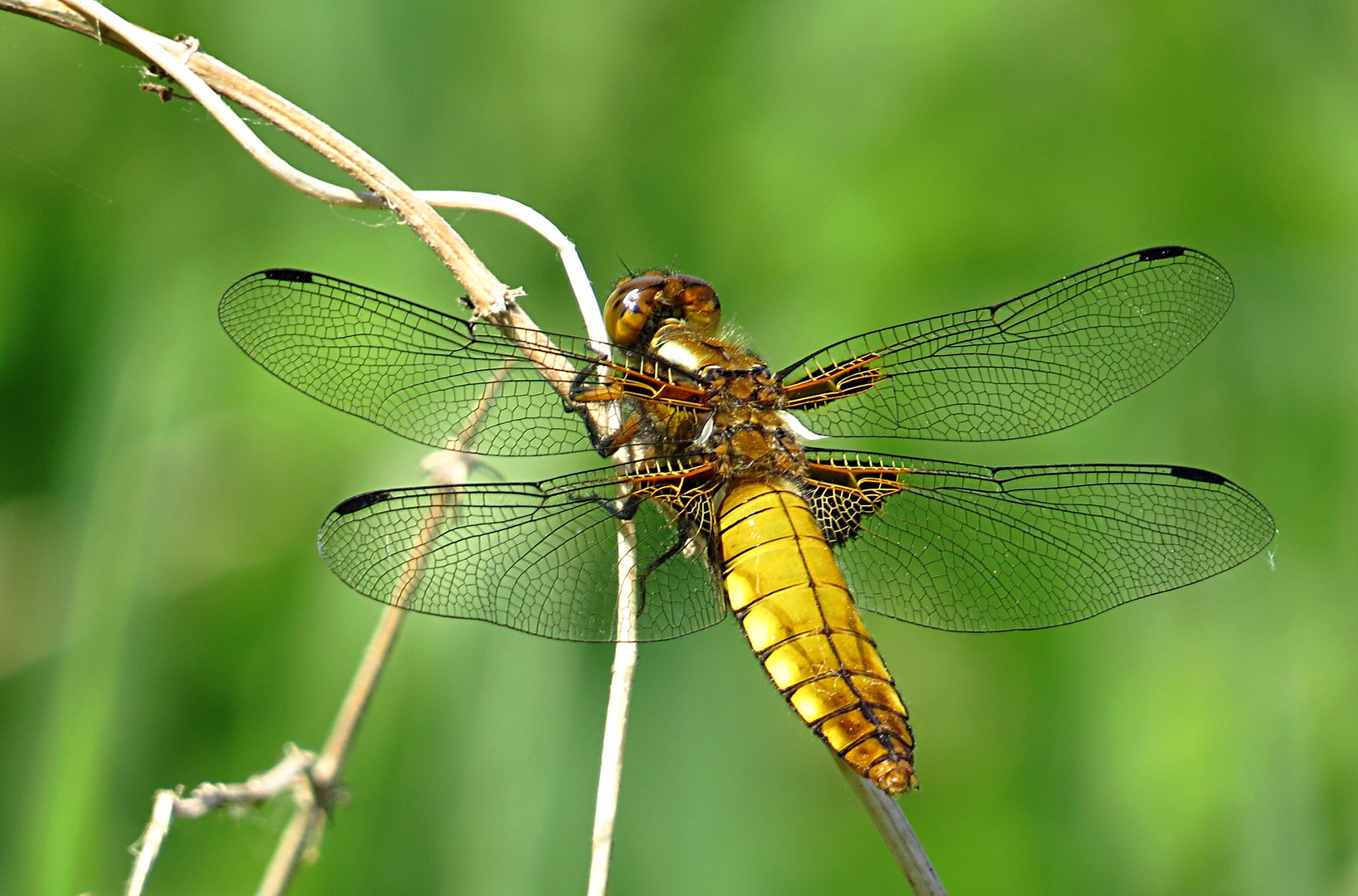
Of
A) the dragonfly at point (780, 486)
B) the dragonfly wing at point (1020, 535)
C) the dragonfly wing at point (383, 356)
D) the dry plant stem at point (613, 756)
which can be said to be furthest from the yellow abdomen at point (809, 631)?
the dragonfly wing at point (383, 356)

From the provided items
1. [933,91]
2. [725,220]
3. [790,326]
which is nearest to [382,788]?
[790,326]

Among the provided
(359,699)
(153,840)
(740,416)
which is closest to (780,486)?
(740,416)

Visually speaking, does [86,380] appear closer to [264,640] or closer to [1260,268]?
[264,640]

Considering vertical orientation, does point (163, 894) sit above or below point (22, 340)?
below

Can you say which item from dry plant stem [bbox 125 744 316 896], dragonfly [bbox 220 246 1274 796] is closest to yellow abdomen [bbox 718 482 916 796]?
dragonfly [bbox 220 246 1274 796]

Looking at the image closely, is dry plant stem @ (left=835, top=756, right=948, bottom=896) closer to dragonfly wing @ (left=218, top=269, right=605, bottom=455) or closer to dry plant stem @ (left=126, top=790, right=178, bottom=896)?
dragonfly wing @ (left=218, top=269, right=605, bottom=455)

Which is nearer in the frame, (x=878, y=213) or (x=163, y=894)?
(x=163, y=894)

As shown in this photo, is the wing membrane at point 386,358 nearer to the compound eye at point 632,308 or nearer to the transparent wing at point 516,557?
the transparent wing at point 516,557
